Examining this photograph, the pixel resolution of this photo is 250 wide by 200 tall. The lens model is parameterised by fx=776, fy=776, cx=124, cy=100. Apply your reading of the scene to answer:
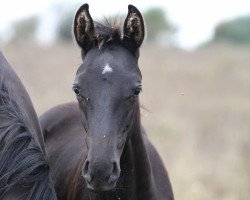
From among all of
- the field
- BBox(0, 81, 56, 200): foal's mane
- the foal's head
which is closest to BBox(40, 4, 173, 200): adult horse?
the foal's head

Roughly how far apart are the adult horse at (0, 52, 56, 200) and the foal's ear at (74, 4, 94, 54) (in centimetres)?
66

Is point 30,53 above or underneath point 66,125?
underneath

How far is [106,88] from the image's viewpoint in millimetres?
5375

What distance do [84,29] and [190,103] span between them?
41.4ft

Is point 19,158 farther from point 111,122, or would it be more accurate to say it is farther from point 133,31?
point 133,31

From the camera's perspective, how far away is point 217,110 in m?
17.3

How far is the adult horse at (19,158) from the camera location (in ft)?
17.4

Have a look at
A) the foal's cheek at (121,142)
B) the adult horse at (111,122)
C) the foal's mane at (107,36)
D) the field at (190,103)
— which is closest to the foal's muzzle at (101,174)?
the adult horse at (111,122)

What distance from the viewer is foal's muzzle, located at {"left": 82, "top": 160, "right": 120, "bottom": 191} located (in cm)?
507

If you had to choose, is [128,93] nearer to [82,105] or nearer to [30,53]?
[82,105]

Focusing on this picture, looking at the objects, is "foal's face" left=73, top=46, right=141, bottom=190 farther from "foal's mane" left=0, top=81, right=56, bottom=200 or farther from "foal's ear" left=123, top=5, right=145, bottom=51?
"foal's mane" left=0, top=81, right=56, bottom=200

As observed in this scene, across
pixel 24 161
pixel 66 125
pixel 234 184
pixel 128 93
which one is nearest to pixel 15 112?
pixel 24 161

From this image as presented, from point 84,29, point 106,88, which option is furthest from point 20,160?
point 84,29

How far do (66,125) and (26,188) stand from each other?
6.79 ft
